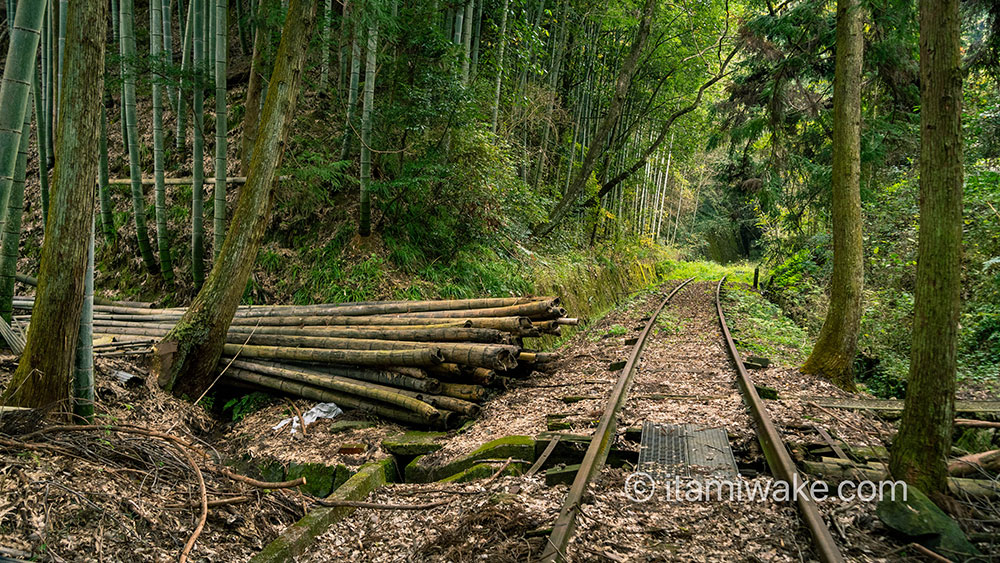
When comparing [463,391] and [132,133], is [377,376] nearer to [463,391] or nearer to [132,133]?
[463,391]

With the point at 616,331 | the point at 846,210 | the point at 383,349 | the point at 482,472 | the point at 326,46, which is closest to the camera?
the point at 482,472

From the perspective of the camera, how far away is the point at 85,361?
346 cm

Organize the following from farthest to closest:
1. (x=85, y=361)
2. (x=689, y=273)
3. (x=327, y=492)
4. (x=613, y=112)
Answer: (x=689, y=273) → (x=613, y=112) → (x=327, y=492) → (x=85, y=361)

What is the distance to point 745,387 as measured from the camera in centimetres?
526

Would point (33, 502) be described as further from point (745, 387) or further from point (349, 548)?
point (745, 387)

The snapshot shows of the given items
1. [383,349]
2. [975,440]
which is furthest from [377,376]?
[975,440]

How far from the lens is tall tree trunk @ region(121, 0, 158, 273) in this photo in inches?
265

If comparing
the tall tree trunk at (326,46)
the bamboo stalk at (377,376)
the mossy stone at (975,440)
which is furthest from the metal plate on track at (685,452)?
the tall tree trunk at (326,46)

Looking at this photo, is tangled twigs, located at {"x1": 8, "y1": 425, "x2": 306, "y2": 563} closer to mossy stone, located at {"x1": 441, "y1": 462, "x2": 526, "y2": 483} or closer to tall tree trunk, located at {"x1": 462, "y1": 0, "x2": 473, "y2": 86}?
mossy stone, located at {"x1": 441, "y1": 462, "x2": 526, "y2": 483}

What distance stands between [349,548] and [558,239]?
38.3 feet

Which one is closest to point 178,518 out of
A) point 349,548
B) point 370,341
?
point 349,548

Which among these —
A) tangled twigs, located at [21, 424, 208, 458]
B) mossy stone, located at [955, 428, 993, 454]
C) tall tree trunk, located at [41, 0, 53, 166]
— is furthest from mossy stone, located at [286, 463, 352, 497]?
tall tree trunk, located at [41, 0, 53, 166]

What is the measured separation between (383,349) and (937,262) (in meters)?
4.58

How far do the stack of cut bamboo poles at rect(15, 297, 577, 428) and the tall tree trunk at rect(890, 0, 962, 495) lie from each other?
3195 mm
